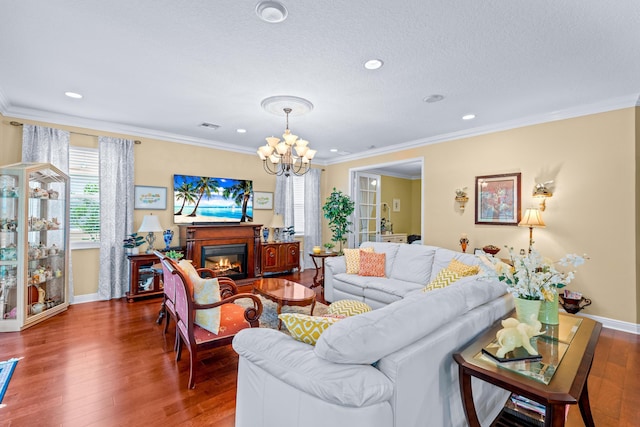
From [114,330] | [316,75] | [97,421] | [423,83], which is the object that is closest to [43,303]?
[114,330]

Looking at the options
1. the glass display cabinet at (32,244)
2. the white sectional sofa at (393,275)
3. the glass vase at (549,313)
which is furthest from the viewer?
the white sectional sofa at (393,275)

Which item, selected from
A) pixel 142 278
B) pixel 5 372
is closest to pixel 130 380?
pixel 5 372

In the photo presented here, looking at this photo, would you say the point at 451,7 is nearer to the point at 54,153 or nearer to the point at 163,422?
the point at 163,422

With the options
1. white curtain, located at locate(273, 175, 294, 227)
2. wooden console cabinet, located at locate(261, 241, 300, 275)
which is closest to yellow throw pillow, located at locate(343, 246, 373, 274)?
wooden console cabinet, located at locate(261, 241, 300, 275)

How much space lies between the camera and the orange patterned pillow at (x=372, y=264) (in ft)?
14.0

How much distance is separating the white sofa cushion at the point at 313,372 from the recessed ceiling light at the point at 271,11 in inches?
81.4

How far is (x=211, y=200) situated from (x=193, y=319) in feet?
12.0

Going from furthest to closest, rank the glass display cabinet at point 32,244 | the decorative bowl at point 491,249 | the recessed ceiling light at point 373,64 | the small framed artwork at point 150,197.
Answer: the small framed artwork at point 150,197 < the decorative bowl at point 491,249 < the glass display cabinet at point 32,244 < the recessed ceiling light at point 373,64

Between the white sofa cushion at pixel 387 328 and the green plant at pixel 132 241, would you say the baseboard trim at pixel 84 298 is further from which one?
the white sofa cushion at pixel 387 328

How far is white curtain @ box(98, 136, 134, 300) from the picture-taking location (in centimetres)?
456

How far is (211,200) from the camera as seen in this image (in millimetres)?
5645

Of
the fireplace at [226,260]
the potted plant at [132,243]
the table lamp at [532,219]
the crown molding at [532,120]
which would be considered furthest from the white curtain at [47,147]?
the table lamp at [532,219]

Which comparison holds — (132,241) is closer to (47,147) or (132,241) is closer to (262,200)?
(47,147)

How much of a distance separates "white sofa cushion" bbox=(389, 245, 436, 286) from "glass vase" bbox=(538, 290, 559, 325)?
201cm
